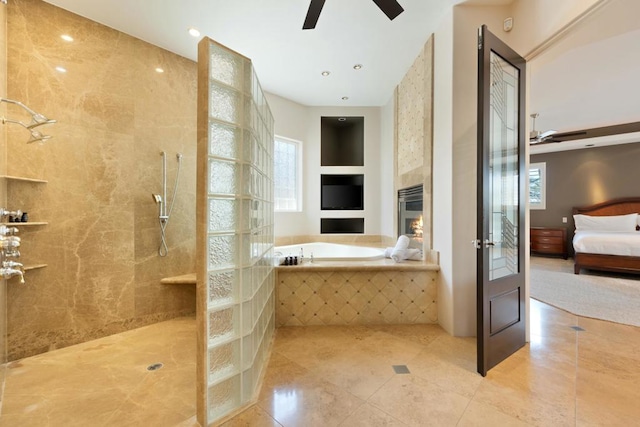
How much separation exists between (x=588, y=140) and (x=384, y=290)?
6.13m

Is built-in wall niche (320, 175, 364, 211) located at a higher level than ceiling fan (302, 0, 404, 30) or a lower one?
lower

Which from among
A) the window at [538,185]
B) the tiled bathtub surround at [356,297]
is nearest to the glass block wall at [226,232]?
the tiled bathtub surround at [356,297]

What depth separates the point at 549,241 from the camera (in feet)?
19.3

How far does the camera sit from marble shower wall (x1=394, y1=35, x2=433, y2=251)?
2566 millimetres

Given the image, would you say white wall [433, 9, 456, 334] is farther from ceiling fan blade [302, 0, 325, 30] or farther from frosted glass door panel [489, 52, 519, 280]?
ceiling fan blade [302, 0, 325, 30]

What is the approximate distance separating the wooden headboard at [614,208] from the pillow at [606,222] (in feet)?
0.49

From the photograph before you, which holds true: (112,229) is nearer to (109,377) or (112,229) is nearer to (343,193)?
(109,377)

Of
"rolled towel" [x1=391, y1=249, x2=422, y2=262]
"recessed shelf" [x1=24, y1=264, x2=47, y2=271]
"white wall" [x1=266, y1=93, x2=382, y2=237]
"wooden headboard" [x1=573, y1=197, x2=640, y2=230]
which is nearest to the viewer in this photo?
"recessed shelf" [x1=24, y1=264, x2=47, y2=271]

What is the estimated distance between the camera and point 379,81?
338cm

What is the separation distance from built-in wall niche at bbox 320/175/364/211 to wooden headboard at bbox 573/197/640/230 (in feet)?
18.0

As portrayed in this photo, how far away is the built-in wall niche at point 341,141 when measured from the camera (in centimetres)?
428

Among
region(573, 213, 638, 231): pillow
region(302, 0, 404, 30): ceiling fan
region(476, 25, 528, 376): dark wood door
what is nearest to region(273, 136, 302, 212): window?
region(302, 0, 404, 30): ceiling fan

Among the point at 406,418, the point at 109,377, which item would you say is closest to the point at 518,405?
the point at 406,418

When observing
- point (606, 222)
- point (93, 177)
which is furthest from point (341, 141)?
point (606, 222)
